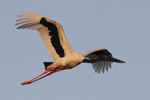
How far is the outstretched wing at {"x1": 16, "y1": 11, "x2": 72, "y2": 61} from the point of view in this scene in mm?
13508

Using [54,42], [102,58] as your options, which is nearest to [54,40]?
[54,42]

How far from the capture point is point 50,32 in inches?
543

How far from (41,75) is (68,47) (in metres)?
1.85

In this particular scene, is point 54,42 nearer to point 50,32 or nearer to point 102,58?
point 50,32

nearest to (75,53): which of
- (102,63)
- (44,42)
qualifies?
(44,42)

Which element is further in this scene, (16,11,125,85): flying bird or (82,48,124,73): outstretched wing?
(82,48,124,73): outstretched wing

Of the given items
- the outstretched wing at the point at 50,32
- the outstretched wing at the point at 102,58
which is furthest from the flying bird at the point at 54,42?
the outstretched wing at the point at 102,58

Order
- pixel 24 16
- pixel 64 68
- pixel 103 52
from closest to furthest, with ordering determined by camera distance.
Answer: pixel 24 16 → pixel 64 68 → pixel 103 52

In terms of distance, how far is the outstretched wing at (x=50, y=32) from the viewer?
13.5 metres

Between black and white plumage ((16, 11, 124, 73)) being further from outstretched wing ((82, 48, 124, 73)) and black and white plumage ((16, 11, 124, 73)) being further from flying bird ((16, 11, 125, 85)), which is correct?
outstretched wing ((82, 48, 124, 73))

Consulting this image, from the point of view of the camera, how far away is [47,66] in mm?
14547

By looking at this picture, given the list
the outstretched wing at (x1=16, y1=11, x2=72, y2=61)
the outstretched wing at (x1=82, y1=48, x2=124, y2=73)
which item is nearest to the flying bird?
the outstretched wing at (x1=16, y1=11, x2=72, y2=61)

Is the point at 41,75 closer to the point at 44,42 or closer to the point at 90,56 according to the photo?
the point at 44,42

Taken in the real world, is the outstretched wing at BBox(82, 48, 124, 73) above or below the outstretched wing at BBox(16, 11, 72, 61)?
below
